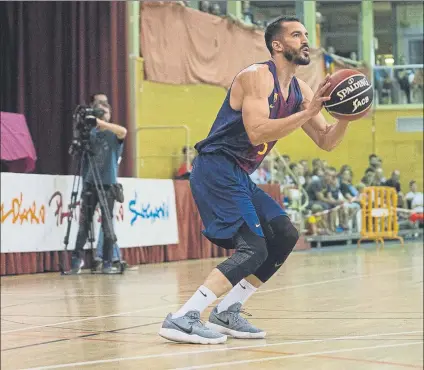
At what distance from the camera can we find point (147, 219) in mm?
13438

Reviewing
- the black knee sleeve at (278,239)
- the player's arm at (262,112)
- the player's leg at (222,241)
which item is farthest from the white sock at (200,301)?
the player's arm at (262,112)

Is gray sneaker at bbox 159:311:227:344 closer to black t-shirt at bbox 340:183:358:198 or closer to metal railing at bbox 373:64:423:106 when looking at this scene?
black t-shirt at bbox 340:183:358:198

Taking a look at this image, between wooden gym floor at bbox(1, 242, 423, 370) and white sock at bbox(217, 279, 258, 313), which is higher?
white sock at bbox(217, 279, 258, 313)

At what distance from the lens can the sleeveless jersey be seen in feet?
17.1

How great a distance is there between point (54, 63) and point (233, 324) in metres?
11.1

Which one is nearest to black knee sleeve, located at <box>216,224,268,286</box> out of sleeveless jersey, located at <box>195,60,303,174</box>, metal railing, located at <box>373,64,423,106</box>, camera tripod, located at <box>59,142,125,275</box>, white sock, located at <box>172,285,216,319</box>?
white sock, located at <box>172,285,216,319</box>

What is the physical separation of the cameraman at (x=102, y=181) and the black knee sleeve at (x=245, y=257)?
611 centimetres

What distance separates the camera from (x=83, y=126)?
36.2ft

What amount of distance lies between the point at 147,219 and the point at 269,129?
28.3 feet

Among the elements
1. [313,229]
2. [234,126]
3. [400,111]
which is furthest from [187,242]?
[400,111]

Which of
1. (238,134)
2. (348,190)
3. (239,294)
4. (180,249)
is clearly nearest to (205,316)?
(239,294)

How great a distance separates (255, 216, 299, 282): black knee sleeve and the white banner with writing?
19.8 ft

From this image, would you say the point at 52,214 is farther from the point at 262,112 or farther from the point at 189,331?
the point at 262,112

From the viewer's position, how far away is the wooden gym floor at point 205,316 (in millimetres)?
4383
